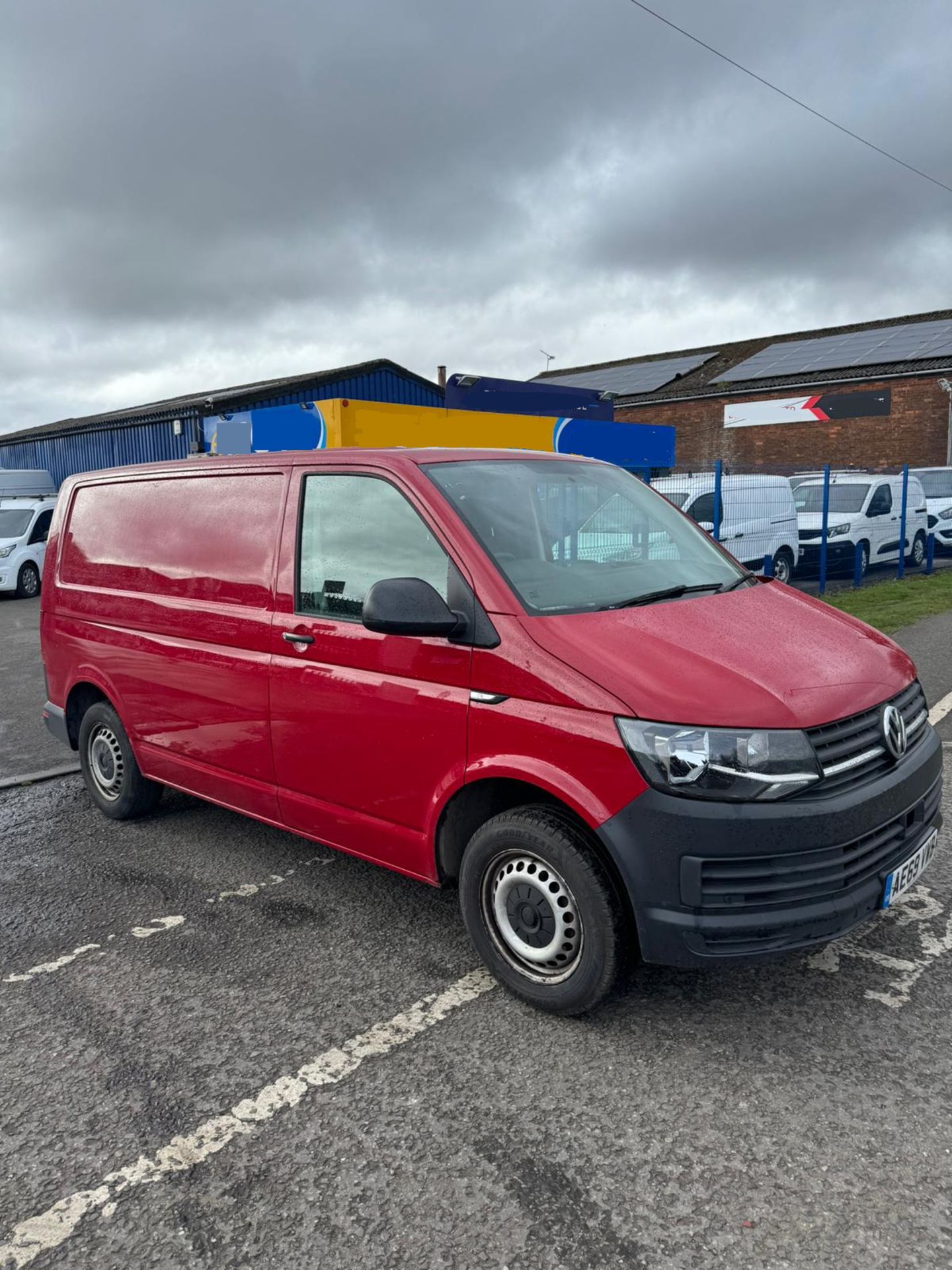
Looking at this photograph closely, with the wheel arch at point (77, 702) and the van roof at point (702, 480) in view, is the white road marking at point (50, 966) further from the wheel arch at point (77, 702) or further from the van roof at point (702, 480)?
the van roof at point (702, 480)

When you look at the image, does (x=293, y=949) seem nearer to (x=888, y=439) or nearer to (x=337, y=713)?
(x=337, y=713)

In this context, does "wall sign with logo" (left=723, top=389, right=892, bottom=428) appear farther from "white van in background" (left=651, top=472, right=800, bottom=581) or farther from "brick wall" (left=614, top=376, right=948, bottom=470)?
"white van in background" (left=651, top=472, right=800, bottom=581)

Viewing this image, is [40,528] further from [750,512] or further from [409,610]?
[409,610]

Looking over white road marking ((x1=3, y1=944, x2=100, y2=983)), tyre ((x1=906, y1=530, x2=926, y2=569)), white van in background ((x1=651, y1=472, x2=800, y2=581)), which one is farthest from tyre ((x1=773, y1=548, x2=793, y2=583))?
white road marking ((x1=3, y1=944, x2=100, y2=983))

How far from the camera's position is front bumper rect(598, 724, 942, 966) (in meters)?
2.72

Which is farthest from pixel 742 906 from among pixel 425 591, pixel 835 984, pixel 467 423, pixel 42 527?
pixel 42 527

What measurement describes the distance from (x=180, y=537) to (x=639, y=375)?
36.8 metres

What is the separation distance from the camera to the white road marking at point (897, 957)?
3225mm

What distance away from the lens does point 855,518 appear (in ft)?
51.2

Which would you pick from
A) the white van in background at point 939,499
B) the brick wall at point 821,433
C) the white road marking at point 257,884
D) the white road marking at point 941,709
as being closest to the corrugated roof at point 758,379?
the brick wall at point 821,433

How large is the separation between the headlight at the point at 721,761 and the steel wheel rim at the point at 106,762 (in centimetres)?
331

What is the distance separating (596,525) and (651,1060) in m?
2.07

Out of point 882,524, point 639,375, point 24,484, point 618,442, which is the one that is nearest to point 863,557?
point 882,524

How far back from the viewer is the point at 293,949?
12.0ft
